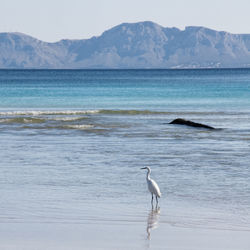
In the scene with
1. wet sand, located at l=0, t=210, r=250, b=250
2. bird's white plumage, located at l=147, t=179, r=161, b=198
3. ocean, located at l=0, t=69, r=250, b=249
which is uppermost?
bird's white plumage, located at l=147, t=179, r=161, b=198

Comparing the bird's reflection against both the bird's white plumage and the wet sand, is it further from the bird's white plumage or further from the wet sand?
the bird's white plumage

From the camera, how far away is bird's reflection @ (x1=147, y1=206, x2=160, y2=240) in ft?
37.7

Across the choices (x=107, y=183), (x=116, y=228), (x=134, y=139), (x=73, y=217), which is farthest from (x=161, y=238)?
(x=134, y=139)

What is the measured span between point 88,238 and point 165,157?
404 inches

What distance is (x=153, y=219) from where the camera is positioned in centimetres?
1225

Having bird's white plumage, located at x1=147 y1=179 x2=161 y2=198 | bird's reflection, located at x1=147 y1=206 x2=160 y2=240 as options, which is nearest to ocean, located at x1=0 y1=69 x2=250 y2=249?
bird's reflection, located at x1=147 y1=206 x2=160 y2=240

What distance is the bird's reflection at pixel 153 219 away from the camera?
37.7 feet

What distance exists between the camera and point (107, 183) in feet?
52.4

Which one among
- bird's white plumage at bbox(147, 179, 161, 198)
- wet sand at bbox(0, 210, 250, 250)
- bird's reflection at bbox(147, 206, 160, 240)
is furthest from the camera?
bird's white plumage at bbox(147, 179, 161, 198)

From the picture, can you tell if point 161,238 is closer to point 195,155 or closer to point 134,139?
point 195,155

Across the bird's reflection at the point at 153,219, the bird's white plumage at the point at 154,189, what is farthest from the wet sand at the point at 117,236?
the bird's white plumage at the point at 154,189

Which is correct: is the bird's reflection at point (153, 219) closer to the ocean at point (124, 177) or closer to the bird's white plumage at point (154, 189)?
the ocean at point (124, 177)

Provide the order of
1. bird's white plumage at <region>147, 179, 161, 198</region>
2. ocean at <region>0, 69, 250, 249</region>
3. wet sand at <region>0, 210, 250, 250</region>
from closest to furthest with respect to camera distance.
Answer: wet sand at <region>0, 210, 250, 250</region>
ocean at <region>0, 69, 250, 249</region>
bird's white plumage at <region>147, 179, 161, 198</region>

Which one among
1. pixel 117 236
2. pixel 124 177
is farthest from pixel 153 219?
pixel 124 177
